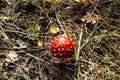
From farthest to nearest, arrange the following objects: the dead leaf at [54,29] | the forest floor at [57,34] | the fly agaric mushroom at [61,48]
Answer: the dead leaf at [54,29] → the forest floor at [57,34] → the fly agaric mushroom at [61,48]

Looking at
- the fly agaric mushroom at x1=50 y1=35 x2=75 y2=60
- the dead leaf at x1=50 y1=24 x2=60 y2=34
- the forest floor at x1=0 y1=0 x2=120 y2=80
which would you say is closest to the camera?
the fly agaric mushroom at x1=50 y1=35 x2=75 y2=60

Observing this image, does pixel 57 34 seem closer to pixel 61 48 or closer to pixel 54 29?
pixel 54 29

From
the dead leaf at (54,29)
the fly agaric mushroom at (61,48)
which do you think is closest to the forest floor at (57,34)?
the dead leaf at (54,29)

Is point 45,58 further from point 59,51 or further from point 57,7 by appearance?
point 57,7

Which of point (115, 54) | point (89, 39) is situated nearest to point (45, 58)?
point (89, 39)

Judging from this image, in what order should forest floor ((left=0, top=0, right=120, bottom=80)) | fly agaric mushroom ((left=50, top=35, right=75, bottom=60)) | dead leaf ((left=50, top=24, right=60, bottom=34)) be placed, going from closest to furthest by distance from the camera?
fly agaric mushroom ((left=50, top=35, right=75, bottom=60)) < forest floor ((left=0, top=0, right=120, bottom=80)) < dead leaf ((left=50, top=24, right=60, bottom=34))

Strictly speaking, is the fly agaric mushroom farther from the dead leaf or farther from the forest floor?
the dead leaf

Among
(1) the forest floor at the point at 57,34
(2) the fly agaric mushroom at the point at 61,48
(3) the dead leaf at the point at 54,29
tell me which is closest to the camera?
(2) the fly agaric mushroom at the point at 61,48

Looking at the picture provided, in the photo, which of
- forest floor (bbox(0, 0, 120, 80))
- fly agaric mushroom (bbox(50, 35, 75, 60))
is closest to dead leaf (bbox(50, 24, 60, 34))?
forest floor (bbox(0, 0, 120, 80))

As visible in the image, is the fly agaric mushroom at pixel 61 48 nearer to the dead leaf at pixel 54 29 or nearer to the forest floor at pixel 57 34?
the forest floor at pixel 57 34
